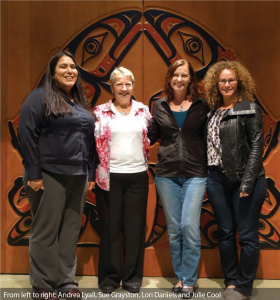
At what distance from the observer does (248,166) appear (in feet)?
8.71

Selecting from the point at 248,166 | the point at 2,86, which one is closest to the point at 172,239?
the point at 248,166

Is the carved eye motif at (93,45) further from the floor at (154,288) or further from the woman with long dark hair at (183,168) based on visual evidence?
the floor at (154,288)

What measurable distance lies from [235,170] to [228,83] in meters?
0.62

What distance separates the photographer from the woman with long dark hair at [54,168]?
8.39 feet

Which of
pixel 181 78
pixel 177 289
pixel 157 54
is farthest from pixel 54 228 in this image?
pixel 157 54

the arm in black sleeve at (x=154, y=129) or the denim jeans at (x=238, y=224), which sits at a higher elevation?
the arm in black sleeve at (x=154, y=129)

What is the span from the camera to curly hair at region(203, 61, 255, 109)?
2.80 m

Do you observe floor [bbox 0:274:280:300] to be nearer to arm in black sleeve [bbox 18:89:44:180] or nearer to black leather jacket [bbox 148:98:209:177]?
black leather jacket [bbox 148:98:209:177]

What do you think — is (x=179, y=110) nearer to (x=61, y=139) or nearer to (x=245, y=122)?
(x=245, y=122)

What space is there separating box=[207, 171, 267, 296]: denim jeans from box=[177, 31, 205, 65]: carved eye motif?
1.04 meters

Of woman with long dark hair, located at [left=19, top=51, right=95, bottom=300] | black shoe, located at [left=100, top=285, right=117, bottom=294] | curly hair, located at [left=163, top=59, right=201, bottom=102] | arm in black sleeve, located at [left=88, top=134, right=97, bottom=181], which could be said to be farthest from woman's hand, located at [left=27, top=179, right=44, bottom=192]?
curly hair, located at [left=163, top=59, right=201, bottom=102]

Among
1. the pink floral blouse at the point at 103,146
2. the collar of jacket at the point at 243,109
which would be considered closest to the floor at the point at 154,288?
the pink floral blouse at the point at 103,146

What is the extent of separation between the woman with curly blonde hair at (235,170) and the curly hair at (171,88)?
13 cm

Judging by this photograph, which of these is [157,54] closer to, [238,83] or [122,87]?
[122,87]
